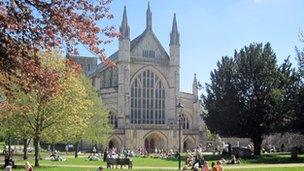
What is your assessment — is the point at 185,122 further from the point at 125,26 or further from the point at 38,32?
the point at 38,32

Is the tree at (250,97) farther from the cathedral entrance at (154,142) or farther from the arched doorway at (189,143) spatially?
the arched doorway at (189,143)

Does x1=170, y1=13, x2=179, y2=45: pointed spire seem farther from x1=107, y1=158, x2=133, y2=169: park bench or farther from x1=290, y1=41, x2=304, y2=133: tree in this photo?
x1=107, y1=158, x2=133, y2=169: park bench

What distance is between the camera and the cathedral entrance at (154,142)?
276 feet

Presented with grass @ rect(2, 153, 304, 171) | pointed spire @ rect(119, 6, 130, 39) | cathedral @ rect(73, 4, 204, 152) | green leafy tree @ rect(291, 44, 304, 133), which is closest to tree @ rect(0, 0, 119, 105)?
grass @ rect(2, 153, 304, 171)

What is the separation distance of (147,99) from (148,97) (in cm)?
42

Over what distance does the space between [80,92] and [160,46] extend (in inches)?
2017

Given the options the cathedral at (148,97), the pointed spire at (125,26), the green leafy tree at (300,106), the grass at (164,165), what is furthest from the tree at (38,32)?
the pointed spire at (125,26)

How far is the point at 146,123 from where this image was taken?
85.1 m

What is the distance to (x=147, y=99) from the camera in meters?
86.0

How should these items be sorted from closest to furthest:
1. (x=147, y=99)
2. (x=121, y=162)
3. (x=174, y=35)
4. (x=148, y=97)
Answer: (x=121, y=162) → (x=147, y=99) → (x=148, y=97) → (x=174, y=35)

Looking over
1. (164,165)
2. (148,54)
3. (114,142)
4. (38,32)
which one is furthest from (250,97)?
(38,32)

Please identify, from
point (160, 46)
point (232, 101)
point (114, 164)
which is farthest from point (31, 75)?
point (160, 46)

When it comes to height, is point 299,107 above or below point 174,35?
below

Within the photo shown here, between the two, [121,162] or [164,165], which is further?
[164,165]
